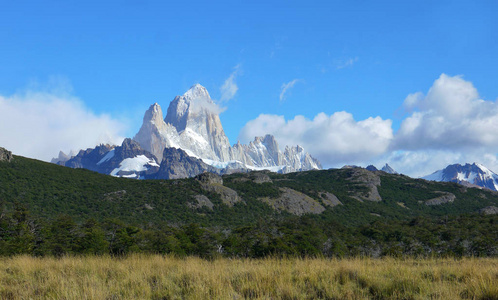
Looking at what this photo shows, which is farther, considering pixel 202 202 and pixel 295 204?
pixel 295 204

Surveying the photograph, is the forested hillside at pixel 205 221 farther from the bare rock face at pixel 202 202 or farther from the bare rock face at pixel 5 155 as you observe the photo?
the bare rock face at pixel 5 155

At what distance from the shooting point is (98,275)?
10.9m

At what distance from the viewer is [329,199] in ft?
595

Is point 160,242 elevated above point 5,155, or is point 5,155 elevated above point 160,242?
point 5,155

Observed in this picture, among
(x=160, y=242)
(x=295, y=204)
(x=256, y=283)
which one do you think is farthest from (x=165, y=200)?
(x=256, y=283)

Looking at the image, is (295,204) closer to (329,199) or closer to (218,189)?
(329,199)

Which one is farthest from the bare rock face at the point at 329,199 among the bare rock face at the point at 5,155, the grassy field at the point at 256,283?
the grassy field at the point at 256,283

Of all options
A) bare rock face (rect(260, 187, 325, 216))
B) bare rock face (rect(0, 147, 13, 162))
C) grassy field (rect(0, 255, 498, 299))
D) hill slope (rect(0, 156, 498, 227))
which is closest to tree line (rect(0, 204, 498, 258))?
grassy field (rect(0, 255, 498, 299))

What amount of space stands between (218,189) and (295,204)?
1653 inches

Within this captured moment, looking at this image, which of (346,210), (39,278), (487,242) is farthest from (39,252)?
(346,210)

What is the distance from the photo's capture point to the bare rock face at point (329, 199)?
176375 mm

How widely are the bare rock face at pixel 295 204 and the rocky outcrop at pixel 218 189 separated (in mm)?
16551

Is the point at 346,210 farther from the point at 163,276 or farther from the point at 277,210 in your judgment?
the point at 163,276

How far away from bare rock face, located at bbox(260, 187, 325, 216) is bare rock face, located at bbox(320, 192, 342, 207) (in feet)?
26.0
